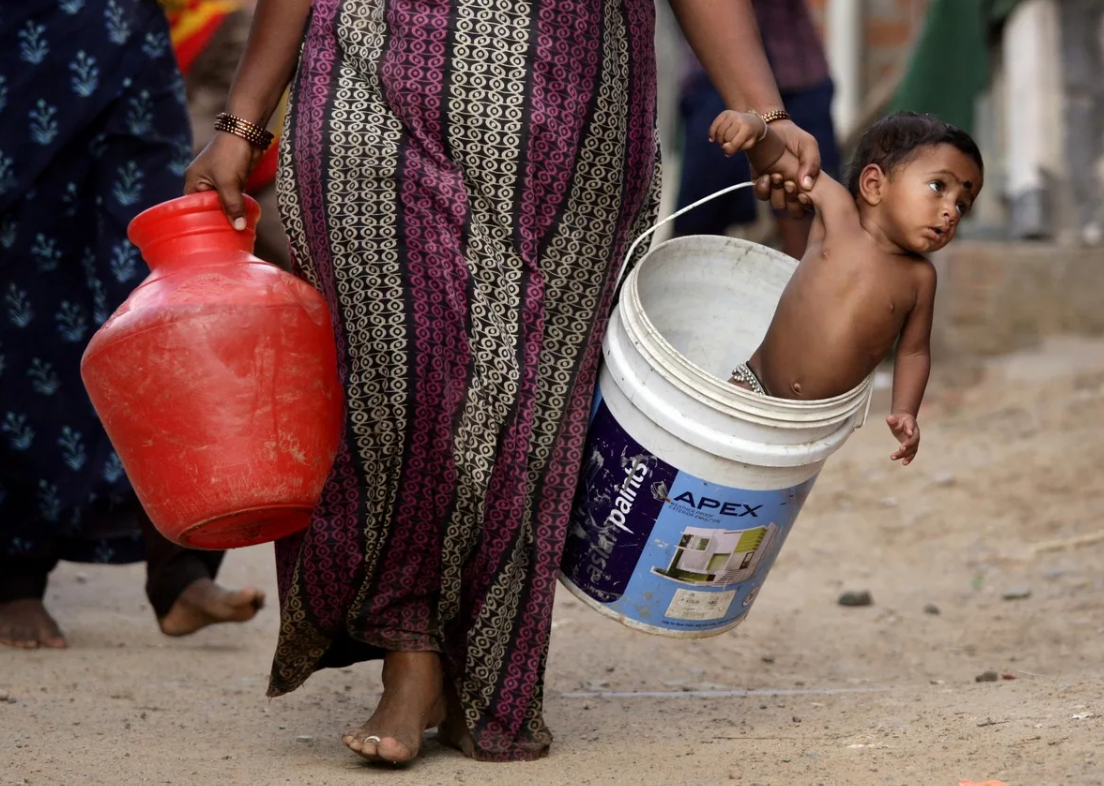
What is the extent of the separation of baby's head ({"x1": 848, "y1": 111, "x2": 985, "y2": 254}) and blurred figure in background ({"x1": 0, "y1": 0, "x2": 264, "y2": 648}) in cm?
178

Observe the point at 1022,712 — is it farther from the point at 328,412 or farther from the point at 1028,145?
the point at 1028,145

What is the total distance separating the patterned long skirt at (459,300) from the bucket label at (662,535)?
0.18ft

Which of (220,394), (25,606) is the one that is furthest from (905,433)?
(25,606)

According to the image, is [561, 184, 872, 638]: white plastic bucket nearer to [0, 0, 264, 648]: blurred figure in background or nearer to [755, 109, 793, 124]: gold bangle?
[755, 109, 793, 124]: gold bangle

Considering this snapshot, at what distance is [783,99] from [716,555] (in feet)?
8.72

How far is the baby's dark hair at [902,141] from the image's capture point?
2.53 metres

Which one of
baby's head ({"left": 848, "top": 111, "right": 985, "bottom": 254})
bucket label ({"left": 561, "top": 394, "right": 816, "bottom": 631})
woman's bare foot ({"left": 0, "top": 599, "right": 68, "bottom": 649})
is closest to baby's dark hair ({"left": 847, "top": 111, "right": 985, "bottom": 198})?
baby's head ({"left": 848, "top": 111, "right": 985, "bottom": 254})

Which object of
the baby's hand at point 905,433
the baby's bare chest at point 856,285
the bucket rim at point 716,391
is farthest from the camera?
the baby's bare chest at point 856,285

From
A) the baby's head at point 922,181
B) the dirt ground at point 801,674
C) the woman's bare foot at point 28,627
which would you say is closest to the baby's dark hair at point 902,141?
the baby's head at point 922,181

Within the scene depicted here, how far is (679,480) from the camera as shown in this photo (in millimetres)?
2418

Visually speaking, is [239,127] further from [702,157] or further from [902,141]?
[702,157]

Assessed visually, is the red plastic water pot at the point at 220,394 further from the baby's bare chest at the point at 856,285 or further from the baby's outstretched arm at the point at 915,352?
the baby's outstretched arm at the point at 915,352

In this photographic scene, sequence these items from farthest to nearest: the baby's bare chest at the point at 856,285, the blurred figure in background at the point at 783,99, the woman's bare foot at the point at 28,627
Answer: the blurred figure in background at the point at 783,99 < the woman's bare foot at the point at 28,627 < the baby's bare chest at the point at 856,285

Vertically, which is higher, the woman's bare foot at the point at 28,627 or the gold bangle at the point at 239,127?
the gold bangle at the point at 239,127
